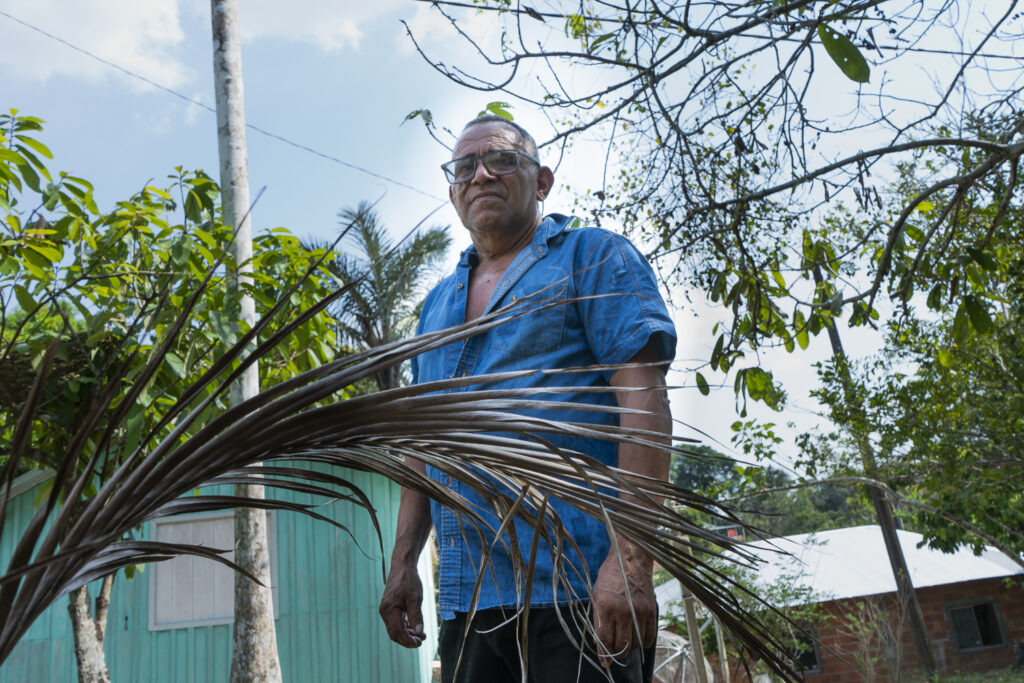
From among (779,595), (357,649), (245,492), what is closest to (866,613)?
(779,595)

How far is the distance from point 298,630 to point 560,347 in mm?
7863

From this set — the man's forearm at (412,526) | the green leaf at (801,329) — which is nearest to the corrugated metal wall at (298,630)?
the green leaf at (801,329)

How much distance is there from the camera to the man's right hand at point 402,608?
1.86m

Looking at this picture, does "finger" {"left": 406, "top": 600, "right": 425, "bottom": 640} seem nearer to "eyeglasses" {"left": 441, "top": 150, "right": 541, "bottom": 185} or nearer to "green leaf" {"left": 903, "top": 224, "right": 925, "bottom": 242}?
"eyeglasses" {"left": 441, "top": 150, "right": 541, "bottom": 185}

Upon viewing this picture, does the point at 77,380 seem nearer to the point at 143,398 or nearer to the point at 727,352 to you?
the point at 143,398

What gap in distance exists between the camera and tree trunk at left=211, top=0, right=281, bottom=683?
461 cm

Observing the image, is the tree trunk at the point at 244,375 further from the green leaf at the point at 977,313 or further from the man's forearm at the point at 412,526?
the green leaf at the point at 977,313

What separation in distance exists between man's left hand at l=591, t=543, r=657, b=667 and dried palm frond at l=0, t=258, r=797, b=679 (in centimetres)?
49

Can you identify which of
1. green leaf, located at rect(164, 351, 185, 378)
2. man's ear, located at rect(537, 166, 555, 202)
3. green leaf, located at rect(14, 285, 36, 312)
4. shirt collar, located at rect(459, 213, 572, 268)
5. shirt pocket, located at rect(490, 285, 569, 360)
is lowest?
shirt pocket, located at rect(490, 285, 569, 360)

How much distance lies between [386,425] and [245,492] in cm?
414

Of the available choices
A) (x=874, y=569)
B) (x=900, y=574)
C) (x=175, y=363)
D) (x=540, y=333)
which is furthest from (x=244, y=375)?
(x=874, y=569)

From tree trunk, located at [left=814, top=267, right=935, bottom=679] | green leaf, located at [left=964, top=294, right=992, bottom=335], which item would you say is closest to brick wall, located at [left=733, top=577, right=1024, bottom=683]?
tree trunk, located at [left=814, top=267, right=935, bottom=679]

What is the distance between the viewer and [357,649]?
28.4 ft

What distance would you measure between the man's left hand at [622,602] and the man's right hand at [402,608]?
Result: 0.55m
